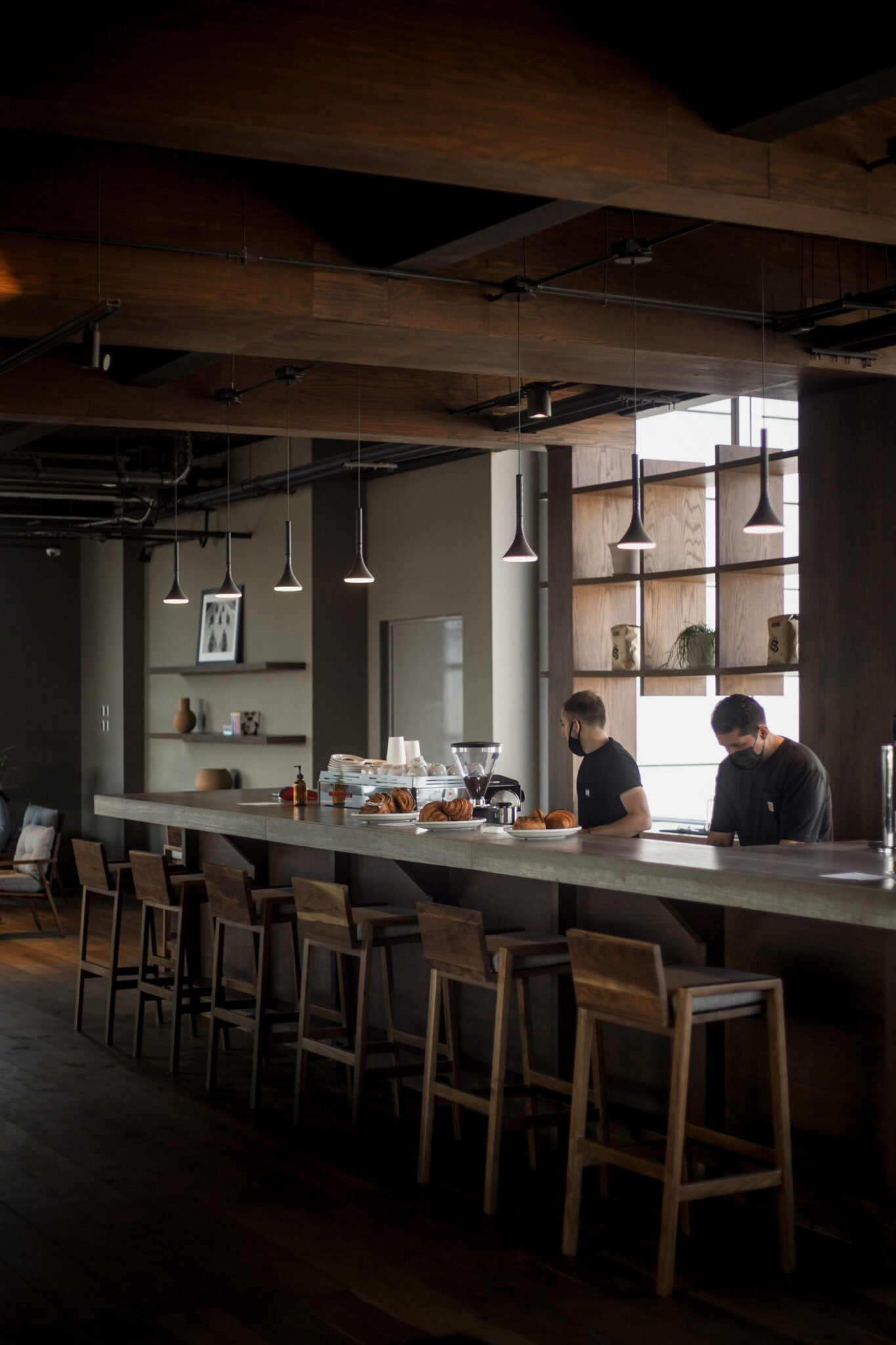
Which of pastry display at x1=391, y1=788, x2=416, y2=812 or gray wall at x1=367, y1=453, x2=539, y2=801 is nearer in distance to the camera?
pastry display at x1=391, y1=788, x2=416, y2=812

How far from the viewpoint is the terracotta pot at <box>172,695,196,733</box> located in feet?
38.4

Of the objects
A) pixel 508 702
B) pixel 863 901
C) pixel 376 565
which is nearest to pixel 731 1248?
pixel 863 901

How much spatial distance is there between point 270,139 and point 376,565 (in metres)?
6.52

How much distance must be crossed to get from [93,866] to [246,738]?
386cm

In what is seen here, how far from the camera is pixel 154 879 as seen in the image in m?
6.34

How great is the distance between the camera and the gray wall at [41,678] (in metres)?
13.1

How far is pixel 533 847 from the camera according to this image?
14.4 ft

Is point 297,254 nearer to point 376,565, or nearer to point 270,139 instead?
point 270,139

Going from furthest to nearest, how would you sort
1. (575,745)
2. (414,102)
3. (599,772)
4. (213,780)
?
(213,780) < (575,745) < (599,772) < (414,102)

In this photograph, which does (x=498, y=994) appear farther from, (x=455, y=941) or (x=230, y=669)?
(x=230, y=669)

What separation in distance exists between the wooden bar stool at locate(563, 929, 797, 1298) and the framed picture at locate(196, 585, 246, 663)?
24.9 feet

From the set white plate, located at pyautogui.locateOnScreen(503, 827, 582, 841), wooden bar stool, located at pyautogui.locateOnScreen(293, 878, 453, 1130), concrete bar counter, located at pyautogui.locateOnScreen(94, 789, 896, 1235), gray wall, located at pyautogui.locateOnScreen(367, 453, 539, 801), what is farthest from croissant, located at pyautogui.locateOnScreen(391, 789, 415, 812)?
gray wall, located at pyautogui.locateOnScreen(367, 453, 539, 801)

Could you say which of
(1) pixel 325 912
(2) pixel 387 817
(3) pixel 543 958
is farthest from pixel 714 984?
(2) pixel 387 817

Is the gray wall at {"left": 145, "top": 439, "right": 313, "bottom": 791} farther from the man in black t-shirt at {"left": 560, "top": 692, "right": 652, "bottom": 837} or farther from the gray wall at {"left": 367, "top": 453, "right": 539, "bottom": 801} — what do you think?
the man in black t-shirt at {"left": 560, "top": 692, "right": 652, "bottom": 837}
